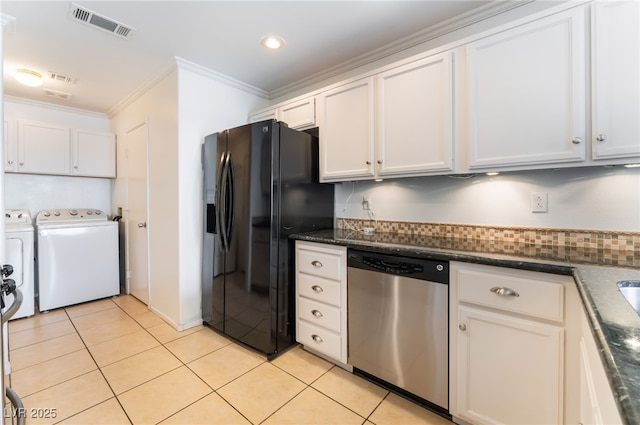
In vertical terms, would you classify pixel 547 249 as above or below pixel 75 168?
below

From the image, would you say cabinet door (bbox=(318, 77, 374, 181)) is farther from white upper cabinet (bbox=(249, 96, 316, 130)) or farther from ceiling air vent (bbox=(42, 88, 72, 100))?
ceiling air vent (bbox=(42, 88, 72, 100))

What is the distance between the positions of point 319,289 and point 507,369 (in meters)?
1.16

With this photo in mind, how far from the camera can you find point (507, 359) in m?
1.26

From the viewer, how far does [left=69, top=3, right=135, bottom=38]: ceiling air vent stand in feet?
6.04

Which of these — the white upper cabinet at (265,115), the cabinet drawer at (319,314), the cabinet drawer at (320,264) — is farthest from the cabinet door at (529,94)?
the white upper cabinet at (265,115)

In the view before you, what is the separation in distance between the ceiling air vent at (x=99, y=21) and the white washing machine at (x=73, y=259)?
7.30 ft

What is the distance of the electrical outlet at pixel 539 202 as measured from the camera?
1.64m

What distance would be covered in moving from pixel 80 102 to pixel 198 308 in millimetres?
3142

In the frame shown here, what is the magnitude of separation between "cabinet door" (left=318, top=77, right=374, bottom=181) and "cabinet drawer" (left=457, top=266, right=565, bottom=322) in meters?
1.01

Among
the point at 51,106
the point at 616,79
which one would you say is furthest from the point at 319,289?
the point at 51,106

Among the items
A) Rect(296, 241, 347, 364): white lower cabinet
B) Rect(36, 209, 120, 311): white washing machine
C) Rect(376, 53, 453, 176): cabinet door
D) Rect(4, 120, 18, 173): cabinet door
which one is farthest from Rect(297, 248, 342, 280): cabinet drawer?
Rect(4, 120, 18, 173): cabinet door

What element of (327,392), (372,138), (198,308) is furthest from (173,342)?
(372,138)

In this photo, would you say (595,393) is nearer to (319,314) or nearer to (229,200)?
(319,314)

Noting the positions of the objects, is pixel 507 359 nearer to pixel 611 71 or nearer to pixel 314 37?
→ pixel 611 71
